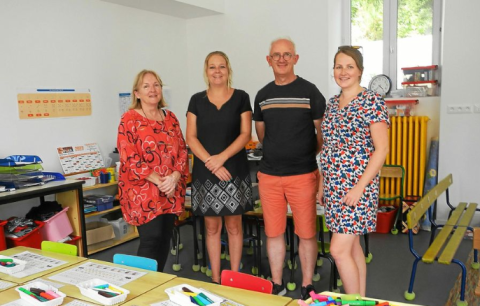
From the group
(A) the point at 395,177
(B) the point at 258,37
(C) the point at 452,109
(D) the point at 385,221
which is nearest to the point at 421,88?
(C) the point at 452,109

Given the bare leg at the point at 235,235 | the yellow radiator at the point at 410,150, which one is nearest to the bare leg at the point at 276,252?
the bare leg at the point at 235,235

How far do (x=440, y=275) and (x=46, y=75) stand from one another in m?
3.71

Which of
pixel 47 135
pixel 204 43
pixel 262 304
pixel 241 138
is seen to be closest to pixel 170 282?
pixel 262 304

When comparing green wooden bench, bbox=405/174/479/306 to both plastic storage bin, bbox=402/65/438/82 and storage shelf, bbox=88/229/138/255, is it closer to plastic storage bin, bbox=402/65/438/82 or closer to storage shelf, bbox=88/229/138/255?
plastic storage bin, bbox=402/65/438/82

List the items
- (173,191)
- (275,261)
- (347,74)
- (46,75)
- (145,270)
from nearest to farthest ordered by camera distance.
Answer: (145,270), (347,74), (173,191), (275,261), (46,75)

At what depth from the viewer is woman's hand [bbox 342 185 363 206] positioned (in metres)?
2.22

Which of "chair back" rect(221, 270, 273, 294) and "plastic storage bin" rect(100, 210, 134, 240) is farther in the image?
"plastic storage bin" rect(100, 210, 134, 240)

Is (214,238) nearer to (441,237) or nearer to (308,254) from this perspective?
(308,254)

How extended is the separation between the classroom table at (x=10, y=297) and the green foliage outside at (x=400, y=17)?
15.3ft

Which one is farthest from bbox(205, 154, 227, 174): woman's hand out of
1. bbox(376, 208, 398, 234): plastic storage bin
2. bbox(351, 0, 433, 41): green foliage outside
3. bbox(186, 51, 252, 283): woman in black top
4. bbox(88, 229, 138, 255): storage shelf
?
bbox(351, 0, 433, 41): green foliage outside

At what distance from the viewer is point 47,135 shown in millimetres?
4051

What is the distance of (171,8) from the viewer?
199 inches

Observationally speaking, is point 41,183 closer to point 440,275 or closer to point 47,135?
point 47,135

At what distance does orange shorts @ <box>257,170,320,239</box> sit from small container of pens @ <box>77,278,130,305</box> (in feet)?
4.52
